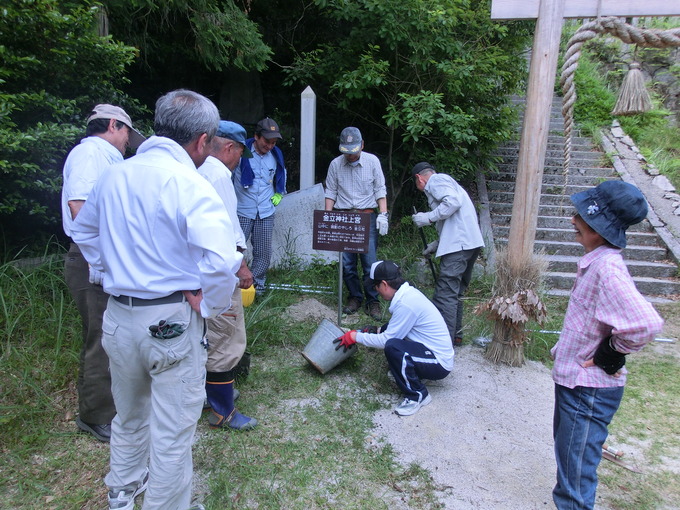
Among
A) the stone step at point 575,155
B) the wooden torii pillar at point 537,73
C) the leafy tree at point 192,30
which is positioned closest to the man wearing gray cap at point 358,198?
the wooden torii pillar at point 537,73

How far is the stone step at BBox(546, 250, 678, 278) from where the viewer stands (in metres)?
5.98

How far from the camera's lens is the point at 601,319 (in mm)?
1956

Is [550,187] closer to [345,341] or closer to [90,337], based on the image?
[345,341]

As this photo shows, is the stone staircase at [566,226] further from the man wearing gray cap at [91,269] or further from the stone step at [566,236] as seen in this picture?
the man wearing gray cap at [91,269]

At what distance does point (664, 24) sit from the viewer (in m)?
11.6

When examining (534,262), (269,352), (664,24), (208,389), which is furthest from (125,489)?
(664,24)

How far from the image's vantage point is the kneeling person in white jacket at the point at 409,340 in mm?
3291

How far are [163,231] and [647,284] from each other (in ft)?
20.0

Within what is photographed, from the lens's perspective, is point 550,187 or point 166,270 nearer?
point 166,270

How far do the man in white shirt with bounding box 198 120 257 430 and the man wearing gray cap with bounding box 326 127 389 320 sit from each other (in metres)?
1.95

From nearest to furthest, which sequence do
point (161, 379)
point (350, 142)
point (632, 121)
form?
point (161, 379) → point (350, 142) → point (632, 121)

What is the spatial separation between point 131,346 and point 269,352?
2199 millimetres

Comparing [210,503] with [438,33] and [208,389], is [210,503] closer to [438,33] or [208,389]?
[208,389]

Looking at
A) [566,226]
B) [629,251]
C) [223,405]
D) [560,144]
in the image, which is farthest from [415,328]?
[560,144]
